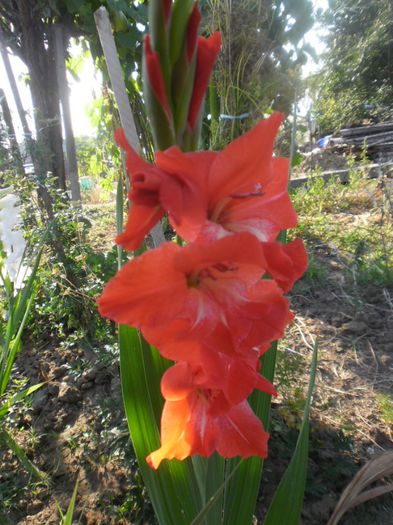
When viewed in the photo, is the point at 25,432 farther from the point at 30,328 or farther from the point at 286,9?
the point at 286,9

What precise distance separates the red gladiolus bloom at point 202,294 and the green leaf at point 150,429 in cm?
29

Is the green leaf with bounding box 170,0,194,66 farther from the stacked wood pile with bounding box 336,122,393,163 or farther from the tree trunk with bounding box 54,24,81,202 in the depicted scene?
the stacked wood pile with bounding box 336,122,393,163

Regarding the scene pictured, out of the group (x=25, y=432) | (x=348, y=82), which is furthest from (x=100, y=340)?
(x=348, y=82)

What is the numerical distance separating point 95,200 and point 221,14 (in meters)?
4.95

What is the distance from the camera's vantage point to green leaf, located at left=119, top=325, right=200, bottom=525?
649 millimetres

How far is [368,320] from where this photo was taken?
202 centimetres

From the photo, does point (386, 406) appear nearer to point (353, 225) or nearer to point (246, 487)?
point (246, 487)

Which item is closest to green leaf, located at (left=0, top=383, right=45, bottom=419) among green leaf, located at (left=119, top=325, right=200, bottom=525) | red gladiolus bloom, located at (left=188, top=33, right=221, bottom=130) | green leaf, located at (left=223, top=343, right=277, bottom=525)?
green leaf, located at (left=119, top=325, right=200, bottom=525)

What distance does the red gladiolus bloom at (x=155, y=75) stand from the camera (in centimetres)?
39

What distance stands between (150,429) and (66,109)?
2830 millimetres

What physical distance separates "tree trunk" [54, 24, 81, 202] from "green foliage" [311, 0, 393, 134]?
10462 mm

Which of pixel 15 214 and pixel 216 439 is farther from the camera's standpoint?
pixel 15 214

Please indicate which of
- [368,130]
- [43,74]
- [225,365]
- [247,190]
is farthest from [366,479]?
[368,130]

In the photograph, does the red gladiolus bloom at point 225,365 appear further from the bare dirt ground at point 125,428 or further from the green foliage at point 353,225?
the green foliage at point 353,225
